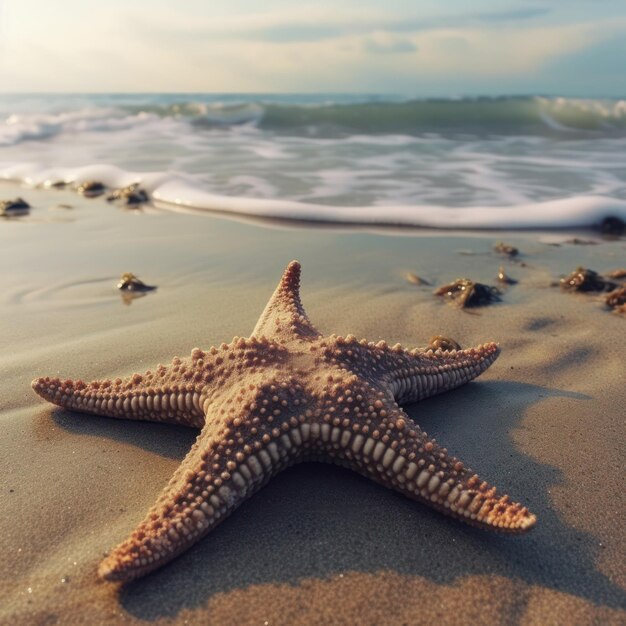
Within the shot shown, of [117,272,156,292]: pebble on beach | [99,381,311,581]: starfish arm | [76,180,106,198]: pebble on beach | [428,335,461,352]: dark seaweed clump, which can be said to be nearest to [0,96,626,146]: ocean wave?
[76,180,106,198]: pebble on beach

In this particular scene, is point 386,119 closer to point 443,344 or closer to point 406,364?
point 443,344

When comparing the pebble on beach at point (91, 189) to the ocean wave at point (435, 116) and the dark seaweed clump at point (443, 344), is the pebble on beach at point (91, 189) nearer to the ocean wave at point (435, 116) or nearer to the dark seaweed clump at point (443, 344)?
the dark seaweed clump at point (443, 344)

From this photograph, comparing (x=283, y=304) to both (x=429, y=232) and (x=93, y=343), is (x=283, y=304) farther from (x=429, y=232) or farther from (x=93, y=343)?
(x=429, y=232)

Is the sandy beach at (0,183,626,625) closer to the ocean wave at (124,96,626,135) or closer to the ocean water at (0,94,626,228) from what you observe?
the ocean water at (0,94,626,228)

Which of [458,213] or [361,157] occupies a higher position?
[361,157]

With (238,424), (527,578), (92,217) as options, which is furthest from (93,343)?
(92,217)

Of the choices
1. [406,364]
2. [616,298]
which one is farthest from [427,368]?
[616,298]
